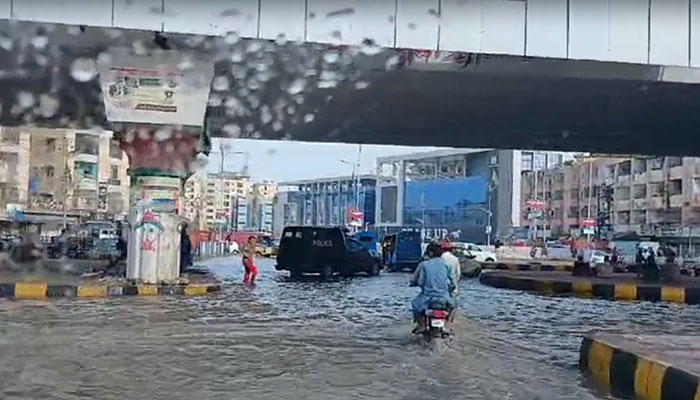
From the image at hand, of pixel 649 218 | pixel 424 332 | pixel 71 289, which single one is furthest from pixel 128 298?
pixel 649 218

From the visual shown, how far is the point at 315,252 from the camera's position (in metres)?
Answer: 29.5

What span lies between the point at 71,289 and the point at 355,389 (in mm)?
12067

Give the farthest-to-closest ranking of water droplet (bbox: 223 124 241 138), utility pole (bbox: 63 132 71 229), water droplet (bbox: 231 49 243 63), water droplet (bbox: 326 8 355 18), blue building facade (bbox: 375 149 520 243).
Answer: blue building facade (bbox: 375 149 520 243), utility pole (bbox: 63 132 71 229), water droplet (bbox: 223 124 241 138), water droplet (bbox: 231 49 243 63), water droplet (bbox: 326 8 355 18)

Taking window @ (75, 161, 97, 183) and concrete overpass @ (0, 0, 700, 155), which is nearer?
concrete overpass @ (0, 0, 700, 155)

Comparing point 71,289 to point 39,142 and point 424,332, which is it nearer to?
point 424,332

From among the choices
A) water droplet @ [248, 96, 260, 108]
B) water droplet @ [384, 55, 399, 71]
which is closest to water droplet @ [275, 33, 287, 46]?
water droplet @ [384, 55, 399, 71]

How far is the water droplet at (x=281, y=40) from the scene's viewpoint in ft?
48.0

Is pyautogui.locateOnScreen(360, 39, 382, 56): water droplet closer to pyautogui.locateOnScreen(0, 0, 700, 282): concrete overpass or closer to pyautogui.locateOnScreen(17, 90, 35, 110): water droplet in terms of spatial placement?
pyautogui.locateOnScreen(0, 0, 700, 282): concrete overpass

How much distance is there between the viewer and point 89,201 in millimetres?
68938

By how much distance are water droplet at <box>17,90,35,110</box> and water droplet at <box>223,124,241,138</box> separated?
4.92 meters

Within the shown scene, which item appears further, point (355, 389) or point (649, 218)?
point (649, 218)

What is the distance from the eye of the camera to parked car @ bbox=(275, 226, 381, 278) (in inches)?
1158

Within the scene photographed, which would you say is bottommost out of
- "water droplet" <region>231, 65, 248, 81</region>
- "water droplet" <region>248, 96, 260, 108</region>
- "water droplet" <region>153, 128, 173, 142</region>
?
"water droplet" <region>153, 128, 173, 142</region>

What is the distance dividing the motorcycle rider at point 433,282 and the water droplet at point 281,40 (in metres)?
4.92
